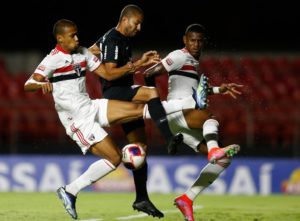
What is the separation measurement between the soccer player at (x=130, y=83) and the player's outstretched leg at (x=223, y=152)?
0.48 metres

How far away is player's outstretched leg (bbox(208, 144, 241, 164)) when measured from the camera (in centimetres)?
797

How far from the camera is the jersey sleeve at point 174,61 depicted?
908cm

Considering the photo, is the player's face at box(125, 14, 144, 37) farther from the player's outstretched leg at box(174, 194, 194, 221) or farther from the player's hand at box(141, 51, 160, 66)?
the player's outstretched leg at box(174, 194, 194, 221)

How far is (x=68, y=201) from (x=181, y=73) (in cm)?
201

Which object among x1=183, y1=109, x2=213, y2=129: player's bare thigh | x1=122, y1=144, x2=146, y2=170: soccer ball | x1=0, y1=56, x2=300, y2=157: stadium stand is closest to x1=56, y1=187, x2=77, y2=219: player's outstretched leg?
x1=122, y1=144, x2=146, y2=170: soccer ball

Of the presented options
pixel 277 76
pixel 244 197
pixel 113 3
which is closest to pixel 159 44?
pixel 113 3

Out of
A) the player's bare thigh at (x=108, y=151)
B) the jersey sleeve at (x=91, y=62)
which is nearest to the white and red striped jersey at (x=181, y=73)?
the jersey sleeve at (x=91, y=62)

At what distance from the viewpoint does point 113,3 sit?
21078mm

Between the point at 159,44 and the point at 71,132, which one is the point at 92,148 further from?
the point at 159,44

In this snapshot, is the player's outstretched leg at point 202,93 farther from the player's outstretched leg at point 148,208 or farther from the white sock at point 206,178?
the player's outstretched leg at point 148,208

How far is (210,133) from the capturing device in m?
8.39

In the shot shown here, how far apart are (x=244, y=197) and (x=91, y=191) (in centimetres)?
284

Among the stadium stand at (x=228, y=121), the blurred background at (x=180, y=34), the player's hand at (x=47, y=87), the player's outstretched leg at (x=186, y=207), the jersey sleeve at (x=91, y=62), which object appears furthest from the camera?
the blurred background at (x=180, y=34)

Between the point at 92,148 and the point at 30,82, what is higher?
the point at 30,82
